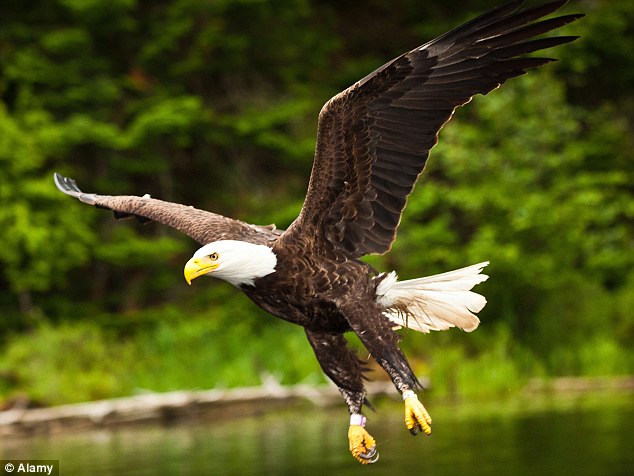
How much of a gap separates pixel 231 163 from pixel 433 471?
39.2ft

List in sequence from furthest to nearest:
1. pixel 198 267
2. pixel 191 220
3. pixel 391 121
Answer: pixel 191 220
pixel 391 121
pixel 198 267

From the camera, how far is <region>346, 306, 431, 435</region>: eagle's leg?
5719 millimetres

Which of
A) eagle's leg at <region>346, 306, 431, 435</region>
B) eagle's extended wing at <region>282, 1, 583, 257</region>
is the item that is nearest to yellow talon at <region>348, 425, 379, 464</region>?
eagle's leg at <region>346, 306, 431, 435</region>

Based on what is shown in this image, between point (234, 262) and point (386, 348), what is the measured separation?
0.85m

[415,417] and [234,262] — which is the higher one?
[234,262]

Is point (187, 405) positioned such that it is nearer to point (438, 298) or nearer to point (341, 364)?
point (341, 364)

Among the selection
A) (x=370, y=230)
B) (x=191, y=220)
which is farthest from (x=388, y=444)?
(x=370, y=230)

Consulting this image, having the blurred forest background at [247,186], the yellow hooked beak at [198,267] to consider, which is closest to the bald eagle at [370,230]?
the yellow hooked beak at [198,267]

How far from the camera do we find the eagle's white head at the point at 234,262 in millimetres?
5793

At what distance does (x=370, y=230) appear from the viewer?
6258mm

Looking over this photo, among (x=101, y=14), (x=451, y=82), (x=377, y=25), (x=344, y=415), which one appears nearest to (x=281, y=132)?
(x=101, y=14)

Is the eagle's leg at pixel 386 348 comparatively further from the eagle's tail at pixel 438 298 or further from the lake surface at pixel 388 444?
the lake surface at pixel 388 444

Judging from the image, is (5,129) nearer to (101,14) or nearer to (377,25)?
(101,14)

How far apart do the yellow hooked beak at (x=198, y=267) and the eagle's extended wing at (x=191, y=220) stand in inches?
13.0
